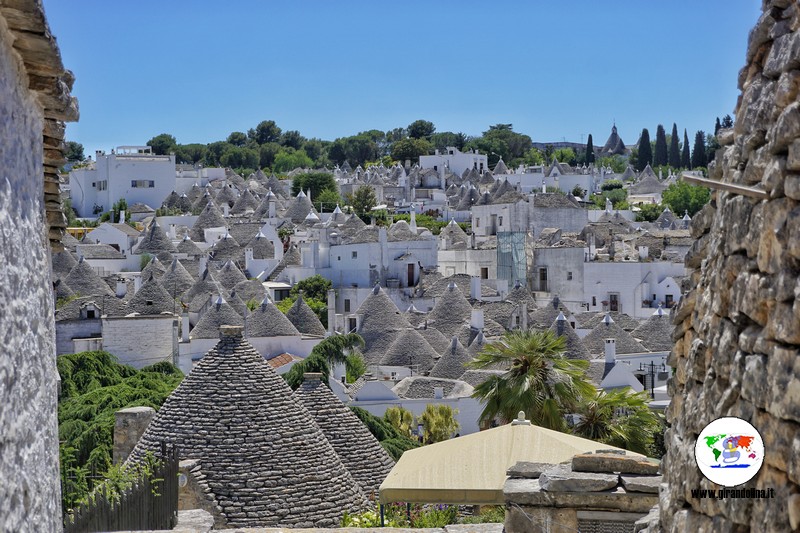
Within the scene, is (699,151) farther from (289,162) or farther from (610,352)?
(610,352)

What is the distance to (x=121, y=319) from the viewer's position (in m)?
47.5

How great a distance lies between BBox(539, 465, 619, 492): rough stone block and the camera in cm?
730

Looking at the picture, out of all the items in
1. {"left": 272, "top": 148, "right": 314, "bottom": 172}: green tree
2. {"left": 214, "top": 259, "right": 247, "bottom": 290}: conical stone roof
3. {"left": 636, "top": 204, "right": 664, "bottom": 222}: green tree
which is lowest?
{"left": 214, "top": 259, "right": 247, "bottom": 290}: conical stone roof

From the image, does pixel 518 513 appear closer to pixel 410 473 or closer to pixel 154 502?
pixel 410 473

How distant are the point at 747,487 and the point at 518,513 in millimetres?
3902

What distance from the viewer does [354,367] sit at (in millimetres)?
46750

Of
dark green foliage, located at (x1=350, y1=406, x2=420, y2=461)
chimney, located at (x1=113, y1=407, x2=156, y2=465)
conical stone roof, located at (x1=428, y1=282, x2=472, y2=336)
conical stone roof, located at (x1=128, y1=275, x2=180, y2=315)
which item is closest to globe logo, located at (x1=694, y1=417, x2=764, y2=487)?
chimney, located at (x1=113, y1=407, x2=156, y2=465)

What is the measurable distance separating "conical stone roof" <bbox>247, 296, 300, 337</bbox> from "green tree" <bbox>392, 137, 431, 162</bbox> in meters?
87.6

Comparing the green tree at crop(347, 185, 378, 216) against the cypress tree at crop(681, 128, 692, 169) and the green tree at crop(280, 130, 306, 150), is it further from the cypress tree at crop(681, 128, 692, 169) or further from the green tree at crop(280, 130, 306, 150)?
the green tree at crop(280, 130, 306, 150)

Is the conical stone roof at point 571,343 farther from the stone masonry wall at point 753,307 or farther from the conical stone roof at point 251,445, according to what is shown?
the stone masonry wall at point 753,307

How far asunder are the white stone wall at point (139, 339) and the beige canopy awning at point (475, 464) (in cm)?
3650

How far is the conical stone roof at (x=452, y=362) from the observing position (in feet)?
143

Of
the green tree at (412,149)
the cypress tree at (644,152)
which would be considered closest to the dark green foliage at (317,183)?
the green tree at (412,149)

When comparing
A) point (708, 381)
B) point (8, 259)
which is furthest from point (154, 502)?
point (708, 381)
